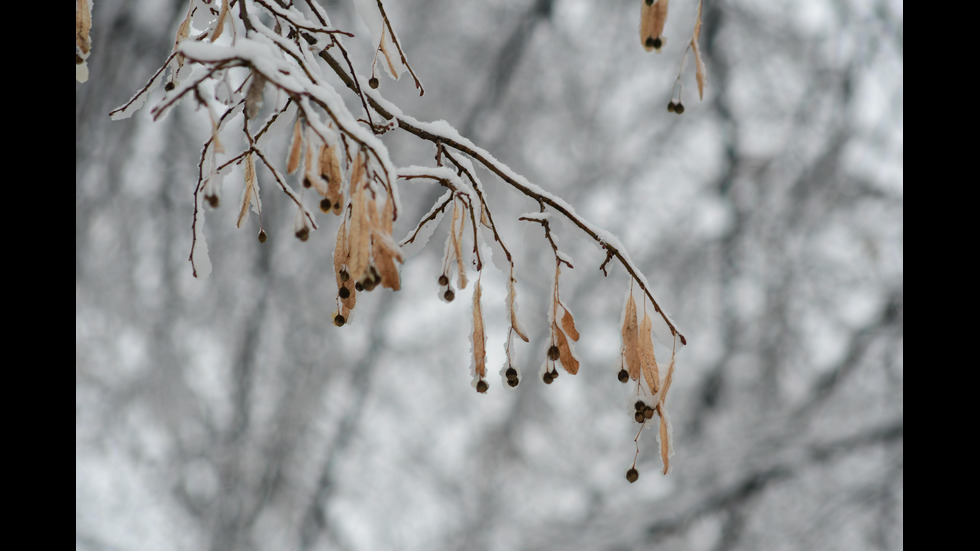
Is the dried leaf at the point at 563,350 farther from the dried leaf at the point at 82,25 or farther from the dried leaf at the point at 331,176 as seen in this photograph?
the dried leaf at the point at 82,25

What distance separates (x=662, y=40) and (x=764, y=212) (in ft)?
12.4

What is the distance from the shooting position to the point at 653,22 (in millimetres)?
938

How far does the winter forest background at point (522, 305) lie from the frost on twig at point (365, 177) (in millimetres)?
2936

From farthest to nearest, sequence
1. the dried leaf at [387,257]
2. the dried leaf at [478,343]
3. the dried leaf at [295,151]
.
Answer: the dried leaf at [478,343] → the dried leaf at [295,151] → the dried leaf at [387,257]

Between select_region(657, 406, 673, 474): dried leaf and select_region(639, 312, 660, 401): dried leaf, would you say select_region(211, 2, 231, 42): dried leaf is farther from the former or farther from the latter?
select_region(657, 406, 673, 474): dried leaf

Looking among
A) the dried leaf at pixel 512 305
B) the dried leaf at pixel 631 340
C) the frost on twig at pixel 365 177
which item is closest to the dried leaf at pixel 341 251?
the frost on twig at pixel 365 177

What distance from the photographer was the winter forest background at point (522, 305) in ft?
13.8

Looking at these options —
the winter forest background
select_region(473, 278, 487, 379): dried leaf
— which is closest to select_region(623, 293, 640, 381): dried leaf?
select_region(473, 278, 487, 379): dried leaf

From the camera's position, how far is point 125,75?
391cm

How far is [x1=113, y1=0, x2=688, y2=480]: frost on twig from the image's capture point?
3.05 ft

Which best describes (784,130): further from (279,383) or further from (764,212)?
(279,383)

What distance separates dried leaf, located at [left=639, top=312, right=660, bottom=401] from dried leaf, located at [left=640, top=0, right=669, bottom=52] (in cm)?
46
